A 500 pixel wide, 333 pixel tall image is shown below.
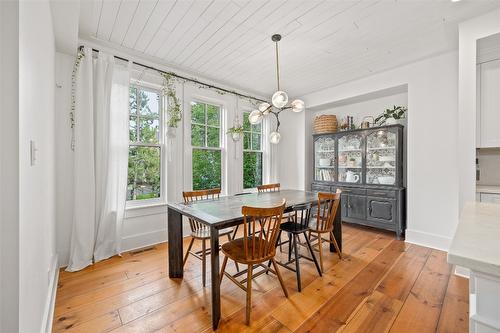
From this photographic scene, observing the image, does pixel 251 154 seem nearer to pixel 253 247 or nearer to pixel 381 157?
pixel 381 157

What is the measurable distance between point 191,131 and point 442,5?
3.39 m

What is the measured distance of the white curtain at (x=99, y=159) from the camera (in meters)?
2.56

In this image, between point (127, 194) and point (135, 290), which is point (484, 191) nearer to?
point (135, 290)

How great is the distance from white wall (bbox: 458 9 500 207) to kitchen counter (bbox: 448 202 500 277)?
4.85 feet

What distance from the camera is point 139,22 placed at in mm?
2369

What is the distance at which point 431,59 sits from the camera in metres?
3.12

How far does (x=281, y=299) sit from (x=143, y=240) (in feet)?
7.08

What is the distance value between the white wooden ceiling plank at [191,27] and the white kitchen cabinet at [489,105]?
2930 millimetres

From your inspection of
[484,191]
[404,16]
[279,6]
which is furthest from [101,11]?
[484,191]

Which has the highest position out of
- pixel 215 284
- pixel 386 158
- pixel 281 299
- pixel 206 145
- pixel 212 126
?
pixel 212 126

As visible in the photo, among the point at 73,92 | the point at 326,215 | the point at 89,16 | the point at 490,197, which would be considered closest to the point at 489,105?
the point at 490,197

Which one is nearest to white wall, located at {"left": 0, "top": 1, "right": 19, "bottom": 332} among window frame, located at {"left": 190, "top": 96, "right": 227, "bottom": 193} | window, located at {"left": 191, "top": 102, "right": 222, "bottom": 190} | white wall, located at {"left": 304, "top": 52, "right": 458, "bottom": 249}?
window frame, located at {"left": 190, "top": 96, "right": 227, "bottom": 193}

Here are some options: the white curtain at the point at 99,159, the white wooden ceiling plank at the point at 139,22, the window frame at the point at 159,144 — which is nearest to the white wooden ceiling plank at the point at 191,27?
the white wooden ceiling plank at the point at 139,22

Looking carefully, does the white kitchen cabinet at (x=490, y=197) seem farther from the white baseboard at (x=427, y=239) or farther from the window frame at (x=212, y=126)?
the window frame at (x=212, y=126)
